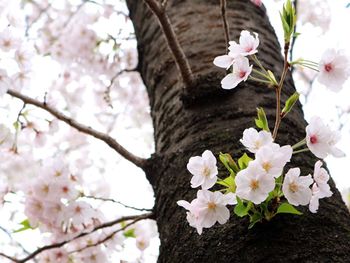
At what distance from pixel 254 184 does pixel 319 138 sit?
0.52 feet

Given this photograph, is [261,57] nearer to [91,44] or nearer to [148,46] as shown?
[148,46]

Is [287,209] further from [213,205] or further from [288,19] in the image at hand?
[288,19]

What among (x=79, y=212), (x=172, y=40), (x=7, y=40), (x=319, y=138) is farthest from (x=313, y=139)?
(x=7, y=40)

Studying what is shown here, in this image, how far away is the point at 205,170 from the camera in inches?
31.3

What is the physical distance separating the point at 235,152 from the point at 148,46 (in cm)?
75

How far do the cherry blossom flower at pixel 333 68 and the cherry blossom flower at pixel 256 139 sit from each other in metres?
0.20

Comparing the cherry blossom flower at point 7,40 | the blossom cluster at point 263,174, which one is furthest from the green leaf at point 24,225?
the blossom cluster at point 263,174

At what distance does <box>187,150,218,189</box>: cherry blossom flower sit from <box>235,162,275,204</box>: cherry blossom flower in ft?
0.18

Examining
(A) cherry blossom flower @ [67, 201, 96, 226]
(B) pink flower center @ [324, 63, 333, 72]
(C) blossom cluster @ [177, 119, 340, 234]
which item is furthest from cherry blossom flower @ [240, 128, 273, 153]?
(A) cherry blossom flower @ [67, 201, 96, 226]

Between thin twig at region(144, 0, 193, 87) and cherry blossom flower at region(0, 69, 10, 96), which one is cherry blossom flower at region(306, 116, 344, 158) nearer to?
thin twig at region(144, 0, 193, 87)

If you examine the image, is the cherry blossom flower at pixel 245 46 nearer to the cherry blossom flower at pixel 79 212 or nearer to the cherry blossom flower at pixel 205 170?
the cherry blossom flower at pixel 205 170

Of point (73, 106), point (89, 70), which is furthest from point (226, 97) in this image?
point (73, 106)

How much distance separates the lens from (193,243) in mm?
896

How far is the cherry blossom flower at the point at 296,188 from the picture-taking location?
752 mm
